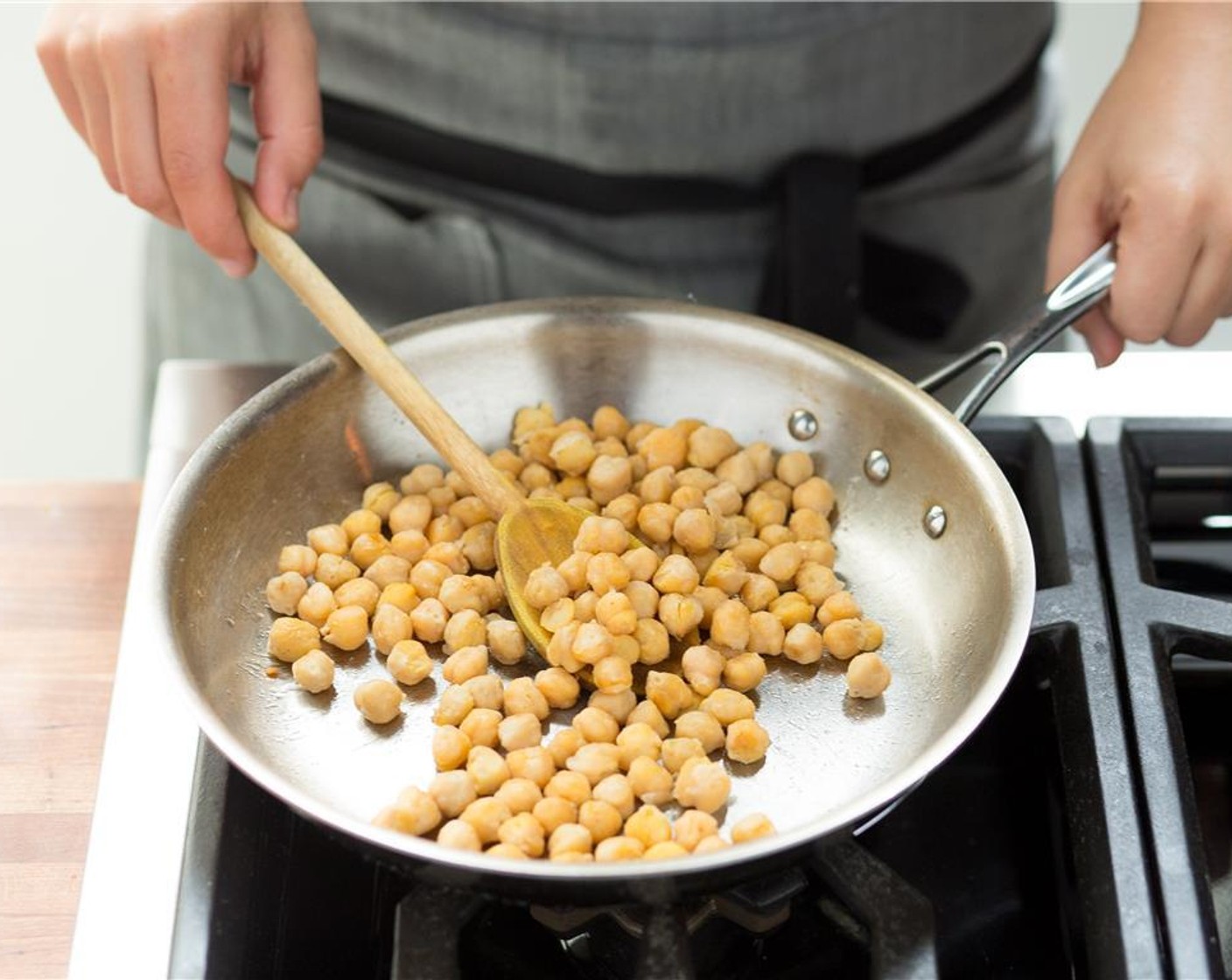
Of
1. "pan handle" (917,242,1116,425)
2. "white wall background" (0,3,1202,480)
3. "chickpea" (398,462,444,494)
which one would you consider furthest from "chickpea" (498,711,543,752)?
"white wall background" (0,3,1202,480)

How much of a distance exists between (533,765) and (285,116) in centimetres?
50

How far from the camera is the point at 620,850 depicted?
78cm

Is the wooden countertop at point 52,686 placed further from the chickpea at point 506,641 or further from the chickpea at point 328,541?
the chickpea at point 506,641

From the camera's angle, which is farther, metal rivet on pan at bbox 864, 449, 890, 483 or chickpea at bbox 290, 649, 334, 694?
metal rivet on pan at bbox 864, 449, 890, 483

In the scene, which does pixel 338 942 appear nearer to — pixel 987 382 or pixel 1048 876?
pixel 1048 876

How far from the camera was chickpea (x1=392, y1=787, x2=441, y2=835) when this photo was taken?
0.80 m

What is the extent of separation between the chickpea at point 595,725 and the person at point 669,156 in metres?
0.42

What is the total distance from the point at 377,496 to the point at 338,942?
0.32 meters

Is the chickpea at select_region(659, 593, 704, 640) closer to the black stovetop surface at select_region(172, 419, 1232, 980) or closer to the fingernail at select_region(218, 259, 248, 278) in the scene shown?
the black stovetop surface at select_region(172, 419, 1232, 980)

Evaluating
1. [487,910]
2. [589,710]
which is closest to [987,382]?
[589,710]

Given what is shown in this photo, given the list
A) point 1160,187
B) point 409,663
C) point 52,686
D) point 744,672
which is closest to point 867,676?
point 744,672

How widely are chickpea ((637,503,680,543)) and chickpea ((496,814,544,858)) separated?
25cm

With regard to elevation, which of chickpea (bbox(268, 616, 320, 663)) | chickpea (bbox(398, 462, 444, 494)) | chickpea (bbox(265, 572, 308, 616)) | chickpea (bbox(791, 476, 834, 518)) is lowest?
chickpea (bbox(268, 616, 320, 663))

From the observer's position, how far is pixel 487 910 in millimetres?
786
